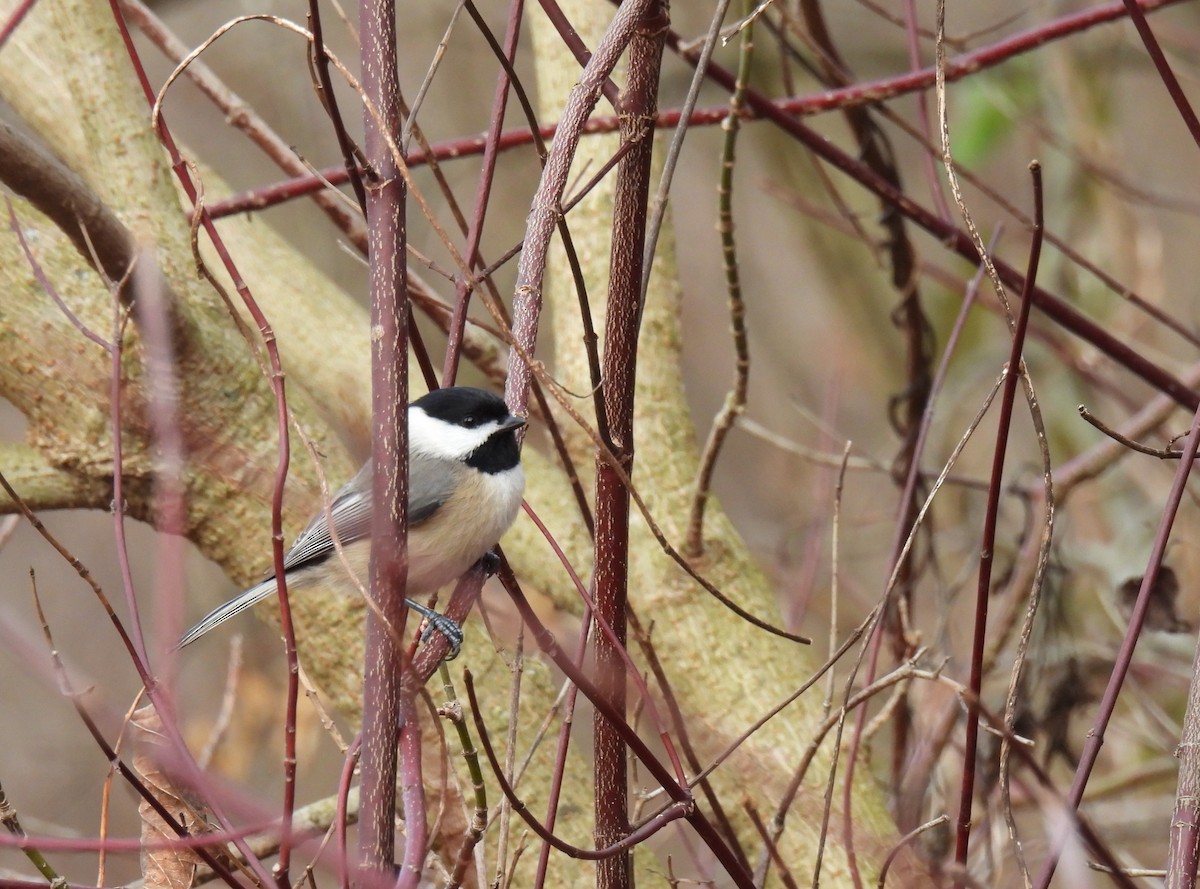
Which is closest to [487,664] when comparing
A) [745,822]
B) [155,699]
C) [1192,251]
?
[745,822]

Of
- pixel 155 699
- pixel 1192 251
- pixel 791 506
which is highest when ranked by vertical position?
pixel 1192 251

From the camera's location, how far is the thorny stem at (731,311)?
2.22 metres

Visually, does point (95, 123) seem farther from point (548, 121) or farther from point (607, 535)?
point (607, 535)

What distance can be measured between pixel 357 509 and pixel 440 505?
229 millimetres

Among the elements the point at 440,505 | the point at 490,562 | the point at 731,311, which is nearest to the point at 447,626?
the point at 490,562

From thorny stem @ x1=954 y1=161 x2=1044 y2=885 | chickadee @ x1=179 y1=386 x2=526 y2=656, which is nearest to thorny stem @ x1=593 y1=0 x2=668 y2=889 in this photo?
thorny stem @ x1=954 y1=161 x2=1044 y2=885

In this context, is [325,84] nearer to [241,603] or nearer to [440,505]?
[440,505]

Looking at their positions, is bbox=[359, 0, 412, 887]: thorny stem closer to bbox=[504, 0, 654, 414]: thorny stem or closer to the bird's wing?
bbox=[504, 0, 654, 414]: thorny stem

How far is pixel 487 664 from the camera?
2.37 m

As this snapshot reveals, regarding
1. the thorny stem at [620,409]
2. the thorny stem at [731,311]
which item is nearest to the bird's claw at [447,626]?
the thorny stem at [620,409]

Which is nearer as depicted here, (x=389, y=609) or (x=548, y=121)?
(x=389, y=609)

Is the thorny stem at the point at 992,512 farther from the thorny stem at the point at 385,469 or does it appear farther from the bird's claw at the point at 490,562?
the bird's claw at the point at 490,562

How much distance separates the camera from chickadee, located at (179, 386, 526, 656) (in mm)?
2180

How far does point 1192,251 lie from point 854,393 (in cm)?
264
